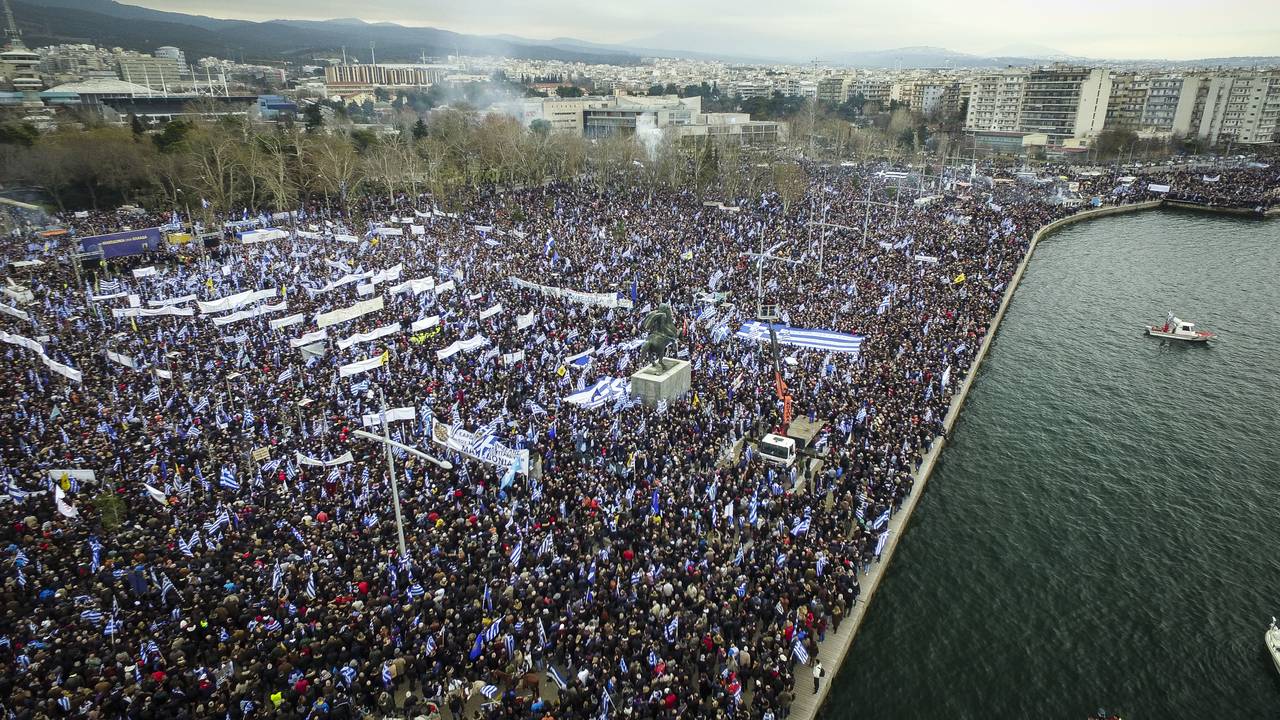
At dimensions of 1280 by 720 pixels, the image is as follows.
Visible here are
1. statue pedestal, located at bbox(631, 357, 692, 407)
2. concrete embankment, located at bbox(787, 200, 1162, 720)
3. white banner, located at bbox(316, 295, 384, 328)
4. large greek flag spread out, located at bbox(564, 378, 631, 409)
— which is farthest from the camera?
white banner, located at bbox(316, 295, 384, 328)

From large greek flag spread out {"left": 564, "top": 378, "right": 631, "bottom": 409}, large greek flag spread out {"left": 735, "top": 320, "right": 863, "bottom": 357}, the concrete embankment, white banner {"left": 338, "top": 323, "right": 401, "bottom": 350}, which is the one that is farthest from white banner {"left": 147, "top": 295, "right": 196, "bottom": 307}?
the concrete embankment

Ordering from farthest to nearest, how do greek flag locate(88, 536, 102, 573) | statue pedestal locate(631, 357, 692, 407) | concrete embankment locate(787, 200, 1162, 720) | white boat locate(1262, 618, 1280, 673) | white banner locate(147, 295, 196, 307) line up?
white banner locate(147, 295, 196, 307) < statue pedestal locate(631, 357, 692, 407) < white boat locate(1262, 618, 1280, 673) < greek flag locate(88, 536, 102, 573) < concrete embankment locate(787, 200, 1162, 720)

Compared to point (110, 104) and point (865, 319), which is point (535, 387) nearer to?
point (865, 319)

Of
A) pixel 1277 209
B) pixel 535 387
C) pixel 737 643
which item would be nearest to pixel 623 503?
pixel 737 643

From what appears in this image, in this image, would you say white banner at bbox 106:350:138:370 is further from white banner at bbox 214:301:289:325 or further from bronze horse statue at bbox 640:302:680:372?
bronze horse statue at bbox 640:302:680:372

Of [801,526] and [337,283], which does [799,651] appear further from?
[337,283]

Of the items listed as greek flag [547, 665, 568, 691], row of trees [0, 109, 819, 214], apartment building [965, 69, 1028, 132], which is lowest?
greek flag [547, 665, 568, 691]
